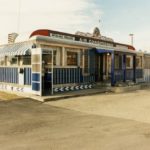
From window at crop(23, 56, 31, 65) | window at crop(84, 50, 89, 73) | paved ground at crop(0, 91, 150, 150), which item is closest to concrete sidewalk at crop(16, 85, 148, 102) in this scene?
paved ground at crop(0, 91, 150, 150)

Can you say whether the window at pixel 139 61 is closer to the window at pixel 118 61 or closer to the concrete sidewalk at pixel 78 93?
the window at pixel 118 61

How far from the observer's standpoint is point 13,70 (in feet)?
57.2

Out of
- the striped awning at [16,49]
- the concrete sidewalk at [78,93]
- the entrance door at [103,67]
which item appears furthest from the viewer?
the entrance door at [103,67]

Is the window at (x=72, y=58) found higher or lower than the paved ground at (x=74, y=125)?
higher

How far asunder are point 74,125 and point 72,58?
9515 mm

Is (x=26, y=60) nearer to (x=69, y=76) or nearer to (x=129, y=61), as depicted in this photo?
(x=69, y=76)

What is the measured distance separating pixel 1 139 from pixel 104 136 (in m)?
2.61

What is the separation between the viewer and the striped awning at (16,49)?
15666 millimetres

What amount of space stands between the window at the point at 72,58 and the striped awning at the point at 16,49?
2764 millimetres

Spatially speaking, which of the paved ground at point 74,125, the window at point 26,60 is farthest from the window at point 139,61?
the paved ground at point 74,125

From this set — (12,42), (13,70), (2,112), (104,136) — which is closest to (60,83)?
(13,70)

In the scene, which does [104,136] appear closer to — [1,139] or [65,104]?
[1,139]

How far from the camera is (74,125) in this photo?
870cm

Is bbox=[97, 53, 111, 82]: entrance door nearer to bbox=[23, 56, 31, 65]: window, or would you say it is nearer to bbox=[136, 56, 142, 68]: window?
bbox=[136, 56, 142, 68]: window
